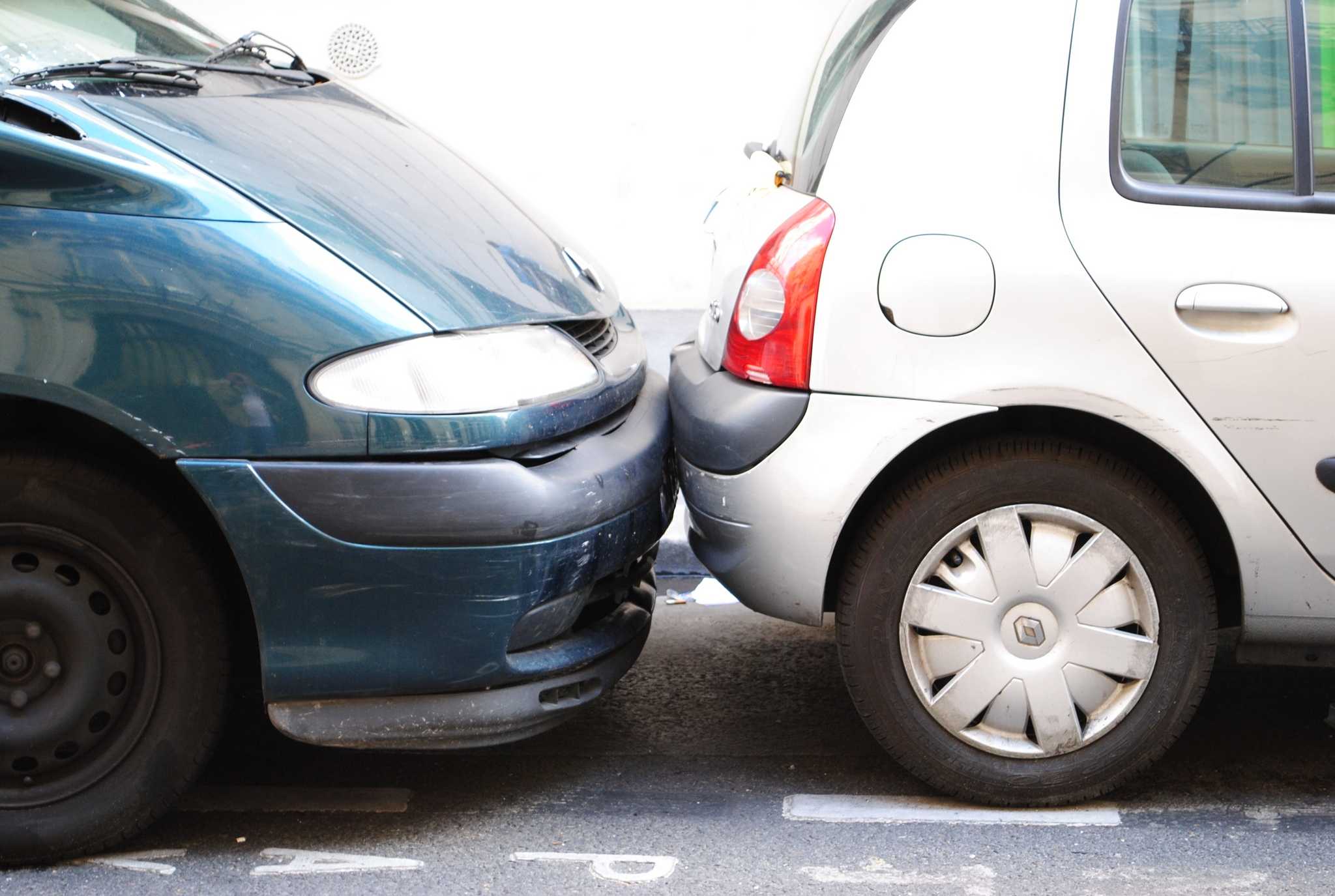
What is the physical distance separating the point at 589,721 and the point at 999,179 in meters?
1.63

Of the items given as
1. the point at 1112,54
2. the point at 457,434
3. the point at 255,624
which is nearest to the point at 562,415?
the point at 457,434

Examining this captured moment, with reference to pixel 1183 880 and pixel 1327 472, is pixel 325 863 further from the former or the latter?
pixel 1327 472

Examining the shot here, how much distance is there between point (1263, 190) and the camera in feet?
9.17

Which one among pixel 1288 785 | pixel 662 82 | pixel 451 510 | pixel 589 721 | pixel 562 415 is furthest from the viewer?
pixel 662 82

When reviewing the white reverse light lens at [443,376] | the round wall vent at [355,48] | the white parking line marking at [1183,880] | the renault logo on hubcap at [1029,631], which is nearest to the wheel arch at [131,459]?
the white reverse light lens at [443,376]

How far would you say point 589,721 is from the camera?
3551mm

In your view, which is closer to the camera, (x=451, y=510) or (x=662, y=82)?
(x=451, y=510)

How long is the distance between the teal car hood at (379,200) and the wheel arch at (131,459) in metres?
0.53

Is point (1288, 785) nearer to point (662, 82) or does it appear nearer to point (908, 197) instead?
point (908, 197)

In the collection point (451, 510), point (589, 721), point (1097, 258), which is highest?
point (1097, 258)

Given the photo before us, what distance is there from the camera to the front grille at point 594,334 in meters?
3.14

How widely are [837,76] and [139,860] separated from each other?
7.03 feet

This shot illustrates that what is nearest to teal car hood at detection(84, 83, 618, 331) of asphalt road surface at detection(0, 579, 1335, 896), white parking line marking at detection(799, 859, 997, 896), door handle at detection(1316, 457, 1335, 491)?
asphalt road surface at detection(0, 579, 1335, 896)

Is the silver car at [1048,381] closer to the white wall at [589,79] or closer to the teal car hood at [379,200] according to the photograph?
the teal car hood at [379,200]
